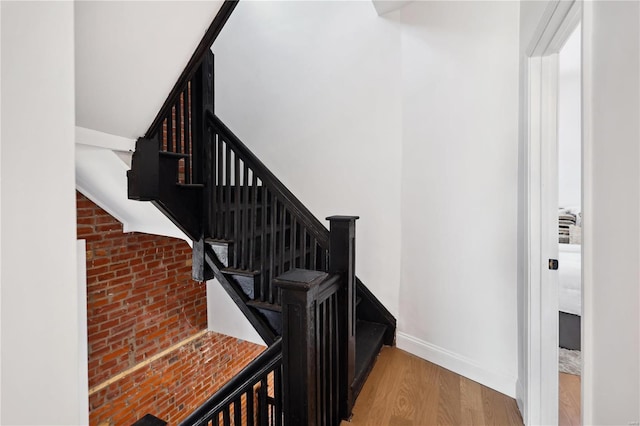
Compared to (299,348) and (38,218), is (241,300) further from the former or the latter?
(38,218)

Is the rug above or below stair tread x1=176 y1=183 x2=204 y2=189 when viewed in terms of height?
below

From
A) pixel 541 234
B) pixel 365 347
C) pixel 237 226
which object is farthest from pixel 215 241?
pixel 541 234

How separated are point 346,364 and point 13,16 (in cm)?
180

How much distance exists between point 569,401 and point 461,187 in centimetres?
146

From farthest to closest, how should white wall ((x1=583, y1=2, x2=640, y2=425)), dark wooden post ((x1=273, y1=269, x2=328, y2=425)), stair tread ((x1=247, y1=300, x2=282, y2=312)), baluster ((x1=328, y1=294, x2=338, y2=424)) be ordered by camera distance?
stair tread ((x1=247, y1=300, x2=282, y2=312))
baluster ((x1=328, y1=294, x2=338, y2=424))
dark wooden post ((x1=273, y1=269, x2=328, y2=425))
white wall ((x1=583, y1=2, x2=640, y2=425))

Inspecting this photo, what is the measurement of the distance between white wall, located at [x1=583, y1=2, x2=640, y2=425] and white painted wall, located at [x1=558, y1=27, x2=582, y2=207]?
3.71 meters

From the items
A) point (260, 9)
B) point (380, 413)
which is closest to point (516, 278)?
point (380, 413)

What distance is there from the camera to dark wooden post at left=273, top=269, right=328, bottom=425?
1.28 metres

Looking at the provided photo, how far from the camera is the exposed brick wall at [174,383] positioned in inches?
115

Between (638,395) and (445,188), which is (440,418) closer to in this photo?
(638,395)

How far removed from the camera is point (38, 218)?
1.56ft

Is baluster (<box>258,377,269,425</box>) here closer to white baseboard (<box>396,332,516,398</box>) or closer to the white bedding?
white baseboard (<box>396,332,516,398</box>)

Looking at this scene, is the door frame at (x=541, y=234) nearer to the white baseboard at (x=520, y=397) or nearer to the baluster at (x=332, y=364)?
the white baseboard at (x=520, y=397)

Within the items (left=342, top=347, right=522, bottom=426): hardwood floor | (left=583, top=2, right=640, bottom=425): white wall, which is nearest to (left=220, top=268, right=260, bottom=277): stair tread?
(left=342, top=347, right=522, bottom=426): hardwood floor
